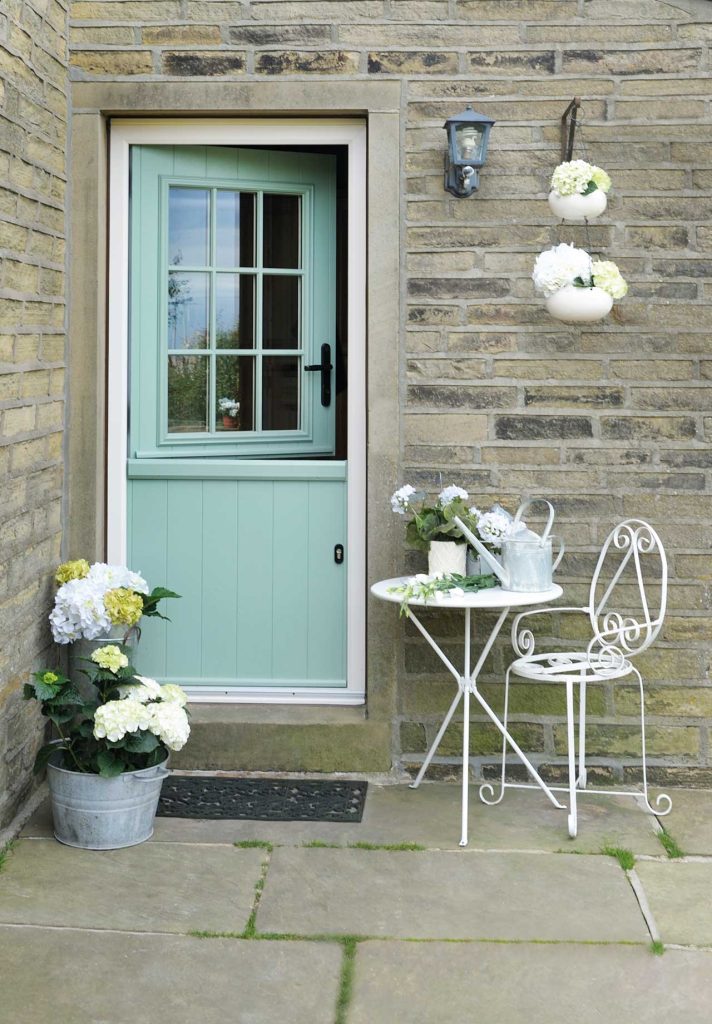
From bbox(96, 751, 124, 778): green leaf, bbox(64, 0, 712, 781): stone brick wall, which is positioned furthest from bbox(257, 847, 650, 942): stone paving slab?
bbox(64, 0, 712, 781): stone brick wall

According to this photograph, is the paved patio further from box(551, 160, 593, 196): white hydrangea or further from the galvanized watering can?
box(551, 160, 593, 196): white hydrangea

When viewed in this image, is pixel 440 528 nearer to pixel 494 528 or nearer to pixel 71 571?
pixel 494 528

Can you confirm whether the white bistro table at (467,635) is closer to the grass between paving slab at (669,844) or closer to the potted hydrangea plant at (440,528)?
the potted hydrangea plant at (440,528)

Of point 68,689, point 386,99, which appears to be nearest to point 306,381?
point 386,99

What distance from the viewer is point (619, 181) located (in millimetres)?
4484

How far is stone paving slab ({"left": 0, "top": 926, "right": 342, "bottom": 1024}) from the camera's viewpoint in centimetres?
291

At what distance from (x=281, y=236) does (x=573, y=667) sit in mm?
1986

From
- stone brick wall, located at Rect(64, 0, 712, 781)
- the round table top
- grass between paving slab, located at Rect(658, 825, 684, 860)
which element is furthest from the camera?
stone brick wall, located at Rect(64, 0, 712, 781)

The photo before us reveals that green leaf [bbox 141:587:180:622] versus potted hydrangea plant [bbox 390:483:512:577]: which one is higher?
potted hydrangea plant [bbox 390:483:512:577]

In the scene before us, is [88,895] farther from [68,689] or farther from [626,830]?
[626,830]

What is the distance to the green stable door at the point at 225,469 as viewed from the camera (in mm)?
4746

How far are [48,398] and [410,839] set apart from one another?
1.91m

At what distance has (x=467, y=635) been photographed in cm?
413

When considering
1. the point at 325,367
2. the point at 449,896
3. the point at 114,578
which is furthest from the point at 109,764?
the point at 325,367
